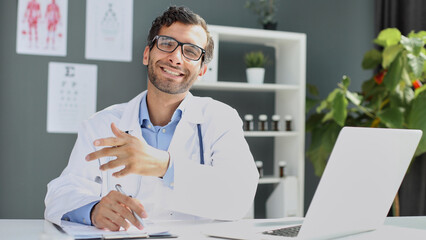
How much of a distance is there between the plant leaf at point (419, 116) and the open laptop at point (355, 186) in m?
1.81

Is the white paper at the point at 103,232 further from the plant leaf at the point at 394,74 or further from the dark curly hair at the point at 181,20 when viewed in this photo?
the plant leaf at the point at 394,74

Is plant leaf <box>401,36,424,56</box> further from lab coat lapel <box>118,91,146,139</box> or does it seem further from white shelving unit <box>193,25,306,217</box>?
lab coat lapel <box>118,91,146,139</box>

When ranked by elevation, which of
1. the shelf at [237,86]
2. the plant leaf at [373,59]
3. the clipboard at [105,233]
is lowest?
the clipboard at [105,233]

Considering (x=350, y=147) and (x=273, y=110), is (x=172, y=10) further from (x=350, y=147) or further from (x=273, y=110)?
(x=273, y=110)

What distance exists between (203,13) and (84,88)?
1.05m

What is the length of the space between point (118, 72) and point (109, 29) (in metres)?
0.31

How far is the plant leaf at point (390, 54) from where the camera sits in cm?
312

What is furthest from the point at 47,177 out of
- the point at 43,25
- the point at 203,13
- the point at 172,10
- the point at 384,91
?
the point at 384,91

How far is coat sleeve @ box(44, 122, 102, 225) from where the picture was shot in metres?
1.32

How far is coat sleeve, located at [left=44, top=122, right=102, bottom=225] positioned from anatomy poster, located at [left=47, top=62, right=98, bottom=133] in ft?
A: 5.72

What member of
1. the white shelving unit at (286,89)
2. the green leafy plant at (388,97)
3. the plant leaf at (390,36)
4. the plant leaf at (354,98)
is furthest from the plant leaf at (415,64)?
the white shelving unit at (286,89)

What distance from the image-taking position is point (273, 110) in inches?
150

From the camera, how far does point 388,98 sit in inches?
131

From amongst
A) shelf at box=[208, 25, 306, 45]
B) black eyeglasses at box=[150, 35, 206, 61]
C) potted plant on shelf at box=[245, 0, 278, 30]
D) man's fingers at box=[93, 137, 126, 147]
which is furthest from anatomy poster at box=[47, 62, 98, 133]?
man's fingers at box=[93, 137, 126, 147]
